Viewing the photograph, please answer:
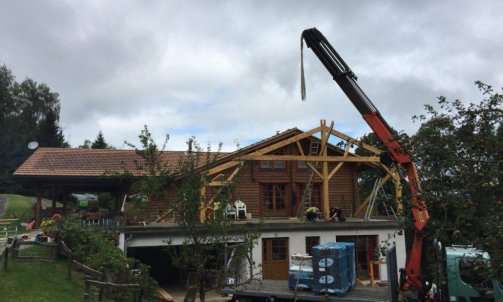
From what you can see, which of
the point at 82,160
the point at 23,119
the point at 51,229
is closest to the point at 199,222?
the point at 51,229

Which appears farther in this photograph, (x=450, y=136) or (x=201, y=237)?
(x=201, y=237)

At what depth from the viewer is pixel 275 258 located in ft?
62.4

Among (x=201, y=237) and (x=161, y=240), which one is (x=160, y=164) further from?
(x=161, y=240)

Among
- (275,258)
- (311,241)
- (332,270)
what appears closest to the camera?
(332,270)

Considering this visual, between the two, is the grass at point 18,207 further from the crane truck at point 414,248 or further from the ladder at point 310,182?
the crane truck at point 414,248

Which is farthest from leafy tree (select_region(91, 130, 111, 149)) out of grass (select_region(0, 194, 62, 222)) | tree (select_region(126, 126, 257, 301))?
tree (select_region(126, 126, 257, 301))

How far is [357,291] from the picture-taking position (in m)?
11.6

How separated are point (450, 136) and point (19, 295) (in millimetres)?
10222

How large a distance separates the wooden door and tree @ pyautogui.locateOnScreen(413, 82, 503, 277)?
13.6 meters

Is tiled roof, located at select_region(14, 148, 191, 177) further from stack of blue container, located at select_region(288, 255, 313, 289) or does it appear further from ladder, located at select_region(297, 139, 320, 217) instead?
stack of blue container, located at select_region(288, 255, 313, 289)

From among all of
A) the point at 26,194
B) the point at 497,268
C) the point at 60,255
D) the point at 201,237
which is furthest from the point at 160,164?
the point at 26,194

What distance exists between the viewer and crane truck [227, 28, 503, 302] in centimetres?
973

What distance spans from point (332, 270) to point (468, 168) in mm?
6827

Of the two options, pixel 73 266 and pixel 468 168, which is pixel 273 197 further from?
pixel 468 168
